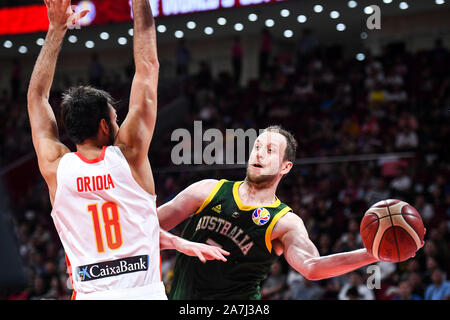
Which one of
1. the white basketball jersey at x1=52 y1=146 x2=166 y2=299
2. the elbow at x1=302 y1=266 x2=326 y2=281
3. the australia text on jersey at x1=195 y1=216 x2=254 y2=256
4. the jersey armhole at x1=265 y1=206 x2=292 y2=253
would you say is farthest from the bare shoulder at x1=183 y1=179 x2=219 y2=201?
the white basketball jersey at x1=52 y1=146 x2=166 y2=299

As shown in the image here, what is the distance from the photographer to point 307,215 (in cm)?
977

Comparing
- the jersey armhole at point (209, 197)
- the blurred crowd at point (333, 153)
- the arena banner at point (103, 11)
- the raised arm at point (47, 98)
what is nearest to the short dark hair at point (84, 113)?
the raised arm at point (47, 98)

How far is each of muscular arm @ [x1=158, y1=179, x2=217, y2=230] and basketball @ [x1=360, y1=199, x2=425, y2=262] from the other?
1249 millimetres

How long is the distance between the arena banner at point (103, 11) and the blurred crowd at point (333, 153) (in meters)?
1.94

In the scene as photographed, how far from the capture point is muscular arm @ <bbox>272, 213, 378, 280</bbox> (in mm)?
3383

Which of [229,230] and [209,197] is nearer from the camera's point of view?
[229,230]

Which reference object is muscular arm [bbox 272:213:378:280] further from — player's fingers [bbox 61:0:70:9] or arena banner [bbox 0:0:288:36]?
arena banner [bbox 0:0:288:36]

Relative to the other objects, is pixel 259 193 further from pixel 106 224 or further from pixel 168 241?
pixel 106 224

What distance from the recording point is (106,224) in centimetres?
281

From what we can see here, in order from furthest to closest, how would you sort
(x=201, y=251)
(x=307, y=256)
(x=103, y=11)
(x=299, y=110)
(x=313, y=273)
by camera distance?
(x=103, y=11) → (x=299, y=110) → (x=307, y=256) → (x=313, y=273) → (x=201, y=251)

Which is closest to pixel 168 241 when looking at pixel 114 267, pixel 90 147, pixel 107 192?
pixel 114 267

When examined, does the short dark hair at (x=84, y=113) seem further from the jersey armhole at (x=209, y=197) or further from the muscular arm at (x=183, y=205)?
the jersey armhole at (x=209, y=197)

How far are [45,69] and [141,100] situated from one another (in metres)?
0.60
